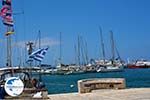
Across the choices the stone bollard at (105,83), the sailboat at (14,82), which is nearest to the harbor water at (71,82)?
the sailboat at (14,82)

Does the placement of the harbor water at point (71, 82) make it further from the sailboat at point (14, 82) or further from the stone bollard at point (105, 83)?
the stone bollard at point (105, 83)

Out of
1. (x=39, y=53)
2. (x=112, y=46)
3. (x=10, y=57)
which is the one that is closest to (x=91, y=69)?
(x=112, y=46)

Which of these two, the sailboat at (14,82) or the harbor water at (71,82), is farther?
the harbor water at (71,82)
